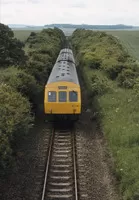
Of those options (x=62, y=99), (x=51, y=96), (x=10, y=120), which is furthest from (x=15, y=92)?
(x=10, y=120)

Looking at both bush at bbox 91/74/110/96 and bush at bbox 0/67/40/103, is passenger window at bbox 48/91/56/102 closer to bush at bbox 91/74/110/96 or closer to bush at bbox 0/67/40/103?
bush at bbox 0/67/40/103

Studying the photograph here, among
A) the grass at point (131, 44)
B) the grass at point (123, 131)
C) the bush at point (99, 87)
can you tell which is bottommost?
the grass at point (131, 44)

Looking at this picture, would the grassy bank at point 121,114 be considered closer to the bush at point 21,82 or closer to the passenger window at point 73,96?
the passenger window at point 73,96

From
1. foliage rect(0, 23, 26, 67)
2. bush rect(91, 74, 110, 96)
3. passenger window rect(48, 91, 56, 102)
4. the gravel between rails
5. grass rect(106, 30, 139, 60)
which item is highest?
foliage rect(0, 23, 26, 67)

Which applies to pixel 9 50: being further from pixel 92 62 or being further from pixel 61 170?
pixel 61 170

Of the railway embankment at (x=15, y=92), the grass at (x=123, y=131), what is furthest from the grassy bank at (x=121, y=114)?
the railway embankment at (x=15, y=92)

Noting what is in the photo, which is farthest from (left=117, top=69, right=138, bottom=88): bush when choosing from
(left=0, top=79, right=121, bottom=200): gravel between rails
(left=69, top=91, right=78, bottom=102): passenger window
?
(left=69, top=91, right=78, bottom=102): passenger window
